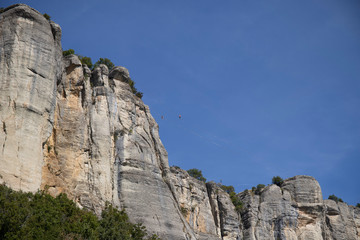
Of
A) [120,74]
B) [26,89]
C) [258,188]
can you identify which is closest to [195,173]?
[258,188]

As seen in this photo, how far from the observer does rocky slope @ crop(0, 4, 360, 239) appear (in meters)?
36.9

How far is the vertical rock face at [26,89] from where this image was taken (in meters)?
35.4

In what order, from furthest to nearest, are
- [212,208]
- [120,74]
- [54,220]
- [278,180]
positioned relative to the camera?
1. [278,180]
2. [212,208]
3. [120,74]
4. [54,220]

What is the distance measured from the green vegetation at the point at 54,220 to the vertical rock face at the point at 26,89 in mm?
1878

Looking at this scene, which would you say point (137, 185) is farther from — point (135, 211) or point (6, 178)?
point (6, 178)

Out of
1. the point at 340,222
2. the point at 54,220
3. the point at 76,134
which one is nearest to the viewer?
the point at 54,220

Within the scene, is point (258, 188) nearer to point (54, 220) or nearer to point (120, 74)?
point (120, 74)

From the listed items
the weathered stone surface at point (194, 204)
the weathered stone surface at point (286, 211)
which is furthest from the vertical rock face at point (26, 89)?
the weathered stone surface at point (286, 211)

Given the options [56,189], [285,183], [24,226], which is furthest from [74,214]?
[285,183]

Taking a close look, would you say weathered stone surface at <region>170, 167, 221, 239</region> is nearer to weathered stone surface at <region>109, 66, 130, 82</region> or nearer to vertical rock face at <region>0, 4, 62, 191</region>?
weathered stone surface at <region>109, 66, 130, 82</region>

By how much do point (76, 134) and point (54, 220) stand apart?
10.8 metres

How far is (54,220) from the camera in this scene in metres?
32.9

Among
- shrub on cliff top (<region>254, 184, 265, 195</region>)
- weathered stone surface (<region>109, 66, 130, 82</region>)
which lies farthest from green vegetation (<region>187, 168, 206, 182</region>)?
weathered stone surface (<region>109, 66, 130, 82</region>)

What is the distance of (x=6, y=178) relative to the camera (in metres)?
33.9
